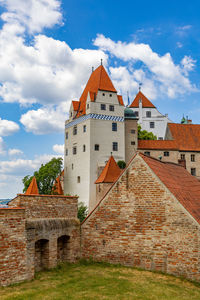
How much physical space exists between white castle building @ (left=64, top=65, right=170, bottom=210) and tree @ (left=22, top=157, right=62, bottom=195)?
2072 mm

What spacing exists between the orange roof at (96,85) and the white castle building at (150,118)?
57.3ft

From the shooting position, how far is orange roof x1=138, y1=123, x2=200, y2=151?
48.5m

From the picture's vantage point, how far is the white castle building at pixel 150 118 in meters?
65.7

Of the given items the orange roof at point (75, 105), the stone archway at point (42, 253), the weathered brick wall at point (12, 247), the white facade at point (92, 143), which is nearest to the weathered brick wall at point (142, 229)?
the stone archway at point (42, 253)

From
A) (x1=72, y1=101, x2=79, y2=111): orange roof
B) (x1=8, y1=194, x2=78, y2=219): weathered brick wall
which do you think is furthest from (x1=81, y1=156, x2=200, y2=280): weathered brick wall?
(x1=72, y1=101, x2=79, y2=111): orange roof

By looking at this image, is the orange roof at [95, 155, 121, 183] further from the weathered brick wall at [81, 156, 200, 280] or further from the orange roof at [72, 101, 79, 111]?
the weathered brick wall at [81, 156, 200, 280]

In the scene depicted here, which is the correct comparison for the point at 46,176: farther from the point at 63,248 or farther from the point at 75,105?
the point at 63,248

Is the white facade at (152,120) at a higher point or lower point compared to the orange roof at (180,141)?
higher

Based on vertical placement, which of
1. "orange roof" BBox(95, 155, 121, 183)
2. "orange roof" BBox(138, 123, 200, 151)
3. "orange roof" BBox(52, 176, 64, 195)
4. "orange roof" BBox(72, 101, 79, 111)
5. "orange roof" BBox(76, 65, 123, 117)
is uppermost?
"orange roof" BBox(76, 65, 123, 117)

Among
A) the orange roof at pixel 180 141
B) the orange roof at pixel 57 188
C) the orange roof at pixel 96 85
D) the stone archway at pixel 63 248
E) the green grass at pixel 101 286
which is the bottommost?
the green grass at pixel 101 286

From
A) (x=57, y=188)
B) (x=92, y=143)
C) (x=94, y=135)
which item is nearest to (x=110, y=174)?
(x=92, y=143)

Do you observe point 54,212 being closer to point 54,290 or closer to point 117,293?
point 54,290

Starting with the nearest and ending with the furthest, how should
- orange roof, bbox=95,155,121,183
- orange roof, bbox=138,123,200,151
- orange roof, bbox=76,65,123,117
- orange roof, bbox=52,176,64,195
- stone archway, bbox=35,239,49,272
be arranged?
1. stone archway, bbox=35,239,49,272
2. orange roof, bbox=95,155,121,183
3. orange roof, bbox=52,176,64,195
4. orange roof, bbox=138,123,200,151
5. orange roof, bbox=76,65,123,117

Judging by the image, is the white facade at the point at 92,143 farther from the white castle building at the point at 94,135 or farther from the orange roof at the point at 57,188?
the orange roof at the point at 57,188
